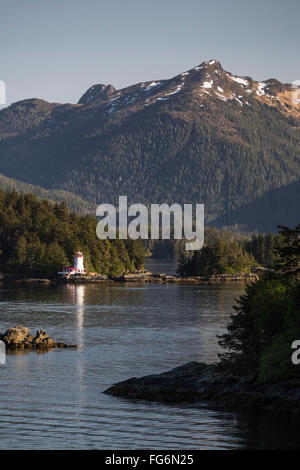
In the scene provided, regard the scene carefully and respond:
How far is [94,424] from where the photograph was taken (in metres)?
54.7

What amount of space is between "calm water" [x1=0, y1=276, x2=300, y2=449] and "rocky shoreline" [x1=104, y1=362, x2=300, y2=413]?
1454mm

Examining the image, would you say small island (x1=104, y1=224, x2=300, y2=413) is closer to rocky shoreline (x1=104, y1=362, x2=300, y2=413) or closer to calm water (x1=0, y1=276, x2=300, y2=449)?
rocky shoreline (x1=104, y1=362, x2=300, y2=413)

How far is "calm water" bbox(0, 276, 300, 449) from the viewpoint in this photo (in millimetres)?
50719

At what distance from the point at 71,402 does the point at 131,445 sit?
1384 centimetres

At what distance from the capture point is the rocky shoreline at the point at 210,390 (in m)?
56.4

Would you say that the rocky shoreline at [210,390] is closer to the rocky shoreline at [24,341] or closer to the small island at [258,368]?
the small island at [258,368]

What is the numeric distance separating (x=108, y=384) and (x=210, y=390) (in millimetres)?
12021

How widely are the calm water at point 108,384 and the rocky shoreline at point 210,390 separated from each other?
4.77 ft

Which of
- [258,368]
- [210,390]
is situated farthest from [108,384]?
[258,368]

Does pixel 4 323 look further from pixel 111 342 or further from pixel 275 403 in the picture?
pixel 275 403

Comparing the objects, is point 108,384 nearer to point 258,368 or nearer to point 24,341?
point 258,368

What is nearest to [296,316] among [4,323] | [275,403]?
[275,403]

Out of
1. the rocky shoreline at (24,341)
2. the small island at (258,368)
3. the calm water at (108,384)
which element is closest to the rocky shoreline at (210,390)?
the small island at (258,368)

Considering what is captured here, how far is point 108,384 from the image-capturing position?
69312 mm
